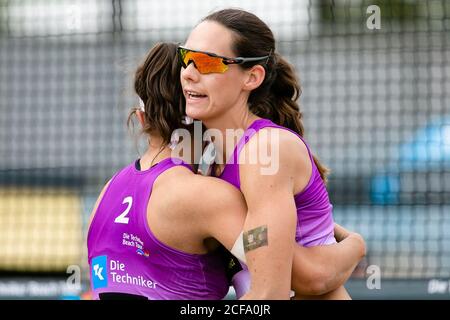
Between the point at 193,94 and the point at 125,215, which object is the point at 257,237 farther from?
the point at 193,94

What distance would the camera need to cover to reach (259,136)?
3.00 meters

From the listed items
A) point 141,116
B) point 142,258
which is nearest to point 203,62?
point 141,116

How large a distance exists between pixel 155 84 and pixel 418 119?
7.06 meters

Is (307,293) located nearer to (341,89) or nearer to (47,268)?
(47,268)

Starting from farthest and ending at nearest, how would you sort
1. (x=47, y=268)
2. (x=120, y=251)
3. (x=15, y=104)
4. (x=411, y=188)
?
(x=15, y=104) < (x=411, y=188) < (x=47, y=268) < (x=120, y=251)

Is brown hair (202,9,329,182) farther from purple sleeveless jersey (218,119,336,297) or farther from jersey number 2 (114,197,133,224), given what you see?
jersey number 2 (114,197,133,224)

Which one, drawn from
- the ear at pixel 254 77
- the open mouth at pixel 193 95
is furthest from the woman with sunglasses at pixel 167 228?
the ear at pixel 254 77

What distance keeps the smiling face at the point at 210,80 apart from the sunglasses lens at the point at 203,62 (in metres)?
0.01

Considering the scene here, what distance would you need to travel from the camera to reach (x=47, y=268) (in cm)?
701

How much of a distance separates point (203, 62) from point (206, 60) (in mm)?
13

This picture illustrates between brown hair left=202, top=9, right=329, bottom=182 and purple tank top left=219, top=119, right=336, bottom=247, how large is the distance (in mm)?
226

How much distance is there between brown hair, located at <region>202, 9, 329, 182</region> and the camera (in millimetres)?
3174
